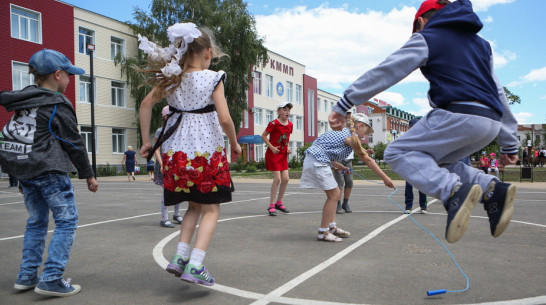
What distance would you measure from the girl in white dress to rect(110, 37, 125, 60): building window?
104 ft

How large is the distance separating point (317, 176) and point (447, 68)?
304cm

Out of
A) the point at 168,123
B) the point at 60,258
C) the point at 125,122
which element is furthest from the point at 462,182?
the point at 125,122

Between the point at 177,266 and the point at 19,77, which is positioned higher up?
the point at 19,77

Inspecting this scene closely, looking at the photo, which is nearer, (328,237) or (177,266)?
(177,266)

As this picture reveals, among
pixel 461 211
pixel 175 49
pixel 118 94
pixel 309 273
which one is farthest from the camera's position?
pixel 118 94

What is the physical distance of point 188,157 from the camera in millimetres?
3469

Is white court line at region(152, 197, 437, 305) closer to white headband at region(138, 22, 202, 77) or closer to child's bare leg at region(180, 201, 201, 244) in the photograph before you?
child's bare leg at region(180, 201, 201, 244)

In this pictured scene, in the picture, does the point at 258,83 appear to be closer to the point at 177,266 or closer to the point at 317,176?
the point at 317,176

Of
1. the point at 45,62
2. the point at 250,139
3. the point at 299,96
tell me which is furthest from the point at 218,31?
the point at 45,62

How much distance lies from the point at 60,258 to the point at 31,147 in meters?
0.89

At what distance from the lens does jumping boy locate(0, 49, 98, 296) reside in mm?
3410

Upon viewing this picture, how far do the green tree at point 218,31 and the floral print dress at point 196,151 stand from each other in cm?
2851

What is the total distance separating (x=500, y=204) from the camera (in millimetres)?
2840

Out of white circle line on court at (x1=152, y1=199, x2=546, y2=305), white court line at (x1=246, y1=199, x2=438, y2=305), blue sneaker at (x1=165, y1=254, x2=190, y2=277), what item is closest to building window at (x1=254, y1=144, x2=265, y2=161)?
white court line at (x1=246, y1=199, x2=438, y2=305)
